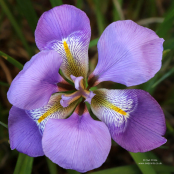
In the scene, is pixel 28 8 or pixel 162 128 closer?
pixel 162 128

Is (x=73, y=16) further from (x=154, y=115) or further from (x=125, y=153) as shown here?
(x=125, y=153)

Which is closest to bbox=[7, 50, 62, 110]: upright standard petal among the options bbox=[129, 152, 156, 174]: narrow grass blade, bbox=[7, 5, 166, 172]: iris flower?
bbox=[7, 5, 166, 172]: iris flower

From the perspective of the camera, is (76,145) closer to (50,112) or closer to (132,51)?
(50,112)

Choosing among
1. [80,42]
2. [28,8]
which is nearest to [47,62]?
[80,42]

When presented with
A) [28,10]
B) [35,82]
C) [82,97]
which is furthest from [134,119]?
[28,10]

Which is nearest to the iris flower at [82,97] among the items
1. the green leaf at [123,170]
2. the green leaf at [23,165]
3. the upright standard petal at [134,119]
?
the upright standard petal at [134,119]

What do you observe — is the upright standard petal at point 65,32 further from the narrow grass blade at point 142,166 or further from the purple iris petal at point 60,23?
the narrow grass blade at point 142,166

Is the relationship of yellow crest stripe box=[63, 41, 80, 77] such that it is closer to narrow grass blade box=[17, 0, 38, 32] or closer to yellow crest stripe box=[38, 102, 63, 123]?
yellow crest stripe box=[38, 102, 63, 123]
